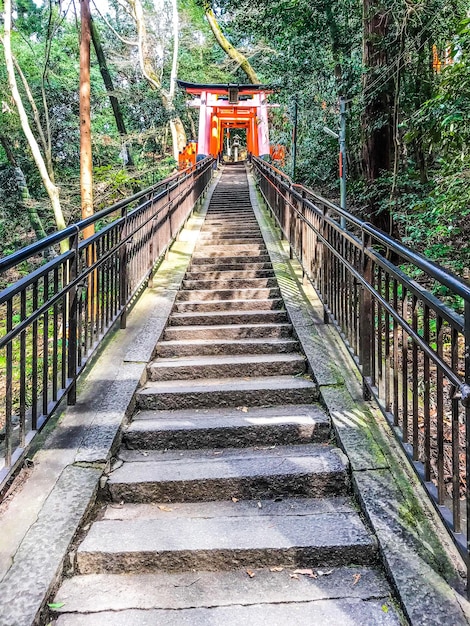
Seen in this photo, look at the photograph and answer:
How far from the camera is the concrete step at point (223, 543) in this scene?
86.4 inches

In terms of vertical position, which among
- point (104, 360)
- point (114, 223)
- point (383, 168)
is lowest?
point (104, 360)

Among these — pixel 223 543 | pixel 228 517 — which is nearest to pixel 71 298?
pixel 228 517

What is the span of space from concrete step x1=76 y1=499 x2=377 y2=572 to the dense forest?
151 inches

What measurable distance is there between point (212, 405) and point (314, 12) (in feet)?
29.4

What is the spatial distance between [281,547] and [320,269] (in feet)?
9.72

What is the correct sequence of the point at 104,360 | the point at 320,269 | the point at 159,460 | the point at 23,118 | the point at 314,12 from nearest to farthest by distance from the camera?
the point at 159,460 → the point at 104,360 → the point at 320,269 → the point at 314,12 → the point at 23,118

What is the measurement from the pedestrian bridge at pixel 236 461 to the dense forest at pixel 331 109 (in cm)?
233

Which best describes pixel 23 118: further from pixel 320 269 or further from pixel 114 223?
pixel 320 269

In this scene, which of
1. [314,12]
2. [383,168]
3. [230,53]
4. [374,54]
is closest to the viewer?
[374,54]

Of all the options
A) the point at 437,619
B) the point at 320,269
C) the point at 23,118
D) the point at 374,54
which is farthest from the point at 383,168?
the point at 23,118

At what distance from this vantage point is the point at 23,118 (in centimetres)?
1088

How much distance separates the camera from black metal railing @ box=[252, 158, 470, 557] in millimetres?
1889

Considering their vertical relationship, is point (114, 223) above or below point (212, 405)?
above

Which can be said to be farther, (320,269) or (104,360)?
(320,269)
